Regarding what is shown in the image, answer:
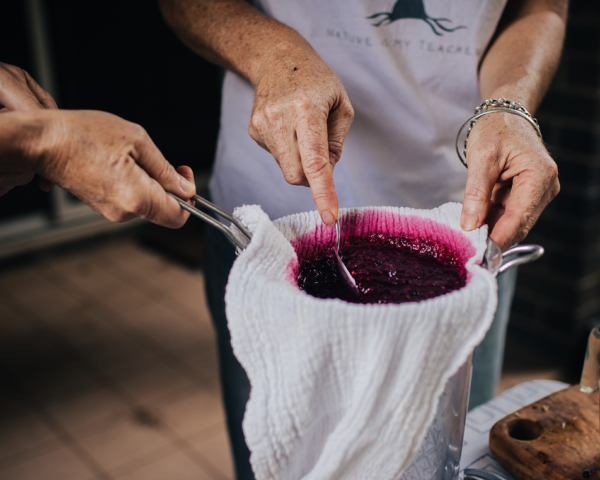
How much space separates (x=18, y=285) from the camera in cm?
264

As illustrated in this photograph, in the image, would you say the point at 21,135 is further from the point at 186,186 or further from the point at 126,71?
the point at 126,71

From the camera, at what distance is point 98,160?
0.55 meters

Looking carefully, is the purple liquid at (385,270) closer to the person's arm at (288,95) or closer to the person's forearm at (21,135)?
the person's arm at (288,95)

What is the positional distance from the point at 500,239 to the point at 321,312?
0.96 feet

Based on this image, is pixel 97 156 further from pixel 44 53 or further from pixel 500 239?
pixel 44 53

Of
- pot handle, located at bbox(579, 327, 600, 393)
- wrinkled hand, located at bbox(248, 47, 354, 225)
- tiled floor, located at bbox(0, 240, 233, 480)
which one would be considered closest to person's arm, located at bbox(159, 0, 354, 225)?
wrinkled hand, located at bbox(248, 47, 354, 225)

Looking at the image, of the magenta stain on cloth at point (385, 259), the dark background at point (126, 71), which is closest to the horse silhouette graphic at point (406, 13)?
the magenta stain on cloth at point (385, 259)

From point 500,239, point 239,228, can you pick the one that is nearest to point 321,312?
point 239,228

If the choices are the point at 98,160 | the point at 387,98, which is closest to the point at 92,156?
the point at 98,160

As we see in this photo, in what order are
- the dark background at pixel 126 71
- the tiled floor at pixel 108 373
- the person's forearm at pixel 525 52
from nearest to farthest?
the person's forearm at pixel 525 52 < the tiled floor at pixel 108 373 < the dark background at pixel 126 71

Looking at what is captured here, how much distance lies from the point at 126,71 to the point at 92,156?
2.51 metres

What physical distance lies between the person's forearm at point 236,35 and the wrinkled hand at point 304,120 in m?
0.02

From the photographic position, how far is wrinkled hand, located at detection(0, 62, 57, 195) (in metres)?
0.70

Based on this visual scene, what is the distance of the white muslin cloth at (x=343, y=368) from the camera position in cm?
46
